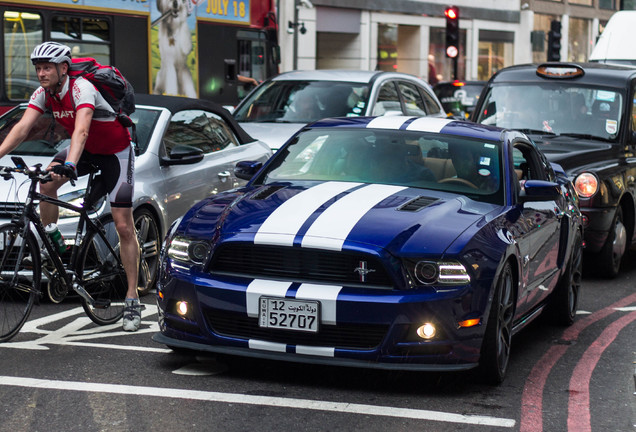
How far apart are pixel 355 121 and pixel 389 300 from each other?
7.45 feet

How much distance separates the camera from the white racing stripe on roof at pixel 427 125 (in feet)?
24.6

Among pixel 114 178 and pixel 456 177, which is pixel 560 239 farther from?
pixel 114 178

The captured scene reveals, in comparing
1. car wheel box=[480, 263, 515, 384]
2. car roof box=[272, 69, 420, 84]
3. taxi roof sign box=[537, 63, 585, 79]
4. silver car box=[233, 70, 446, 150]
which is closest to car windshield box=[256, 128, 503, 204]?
car wheel box=[480, 263, 515, 384]

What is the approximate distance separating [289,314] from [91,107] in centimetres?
200

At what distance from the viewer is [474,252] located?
598cm

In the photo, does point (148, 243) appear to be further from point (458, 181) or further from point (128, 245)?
point (458, 181)

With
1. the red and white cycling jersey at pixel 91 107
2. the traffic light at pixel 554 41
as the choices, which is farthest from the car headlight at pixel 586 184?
the traffic light at pixel 554 41

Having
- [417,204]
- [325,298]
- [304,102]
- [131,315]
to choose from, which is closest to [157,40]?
[304,102]

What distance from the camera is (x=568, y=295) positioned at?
8148 millimetres

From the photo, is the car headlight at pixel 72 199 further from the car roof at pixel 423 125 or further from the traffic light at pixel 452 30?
the traffic light at pixel 452 30

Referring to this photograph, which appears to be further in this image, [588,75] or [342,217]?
[588,75]

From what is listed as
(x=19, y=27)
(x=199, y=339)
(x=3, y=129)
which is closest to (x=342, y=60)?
(x=19, y=27)

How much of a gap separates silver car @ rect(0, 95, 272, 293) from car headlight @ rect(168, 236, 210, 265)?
1846 mm

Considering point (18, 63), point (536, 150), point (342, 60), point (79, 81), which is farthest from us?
point (342, 60)
